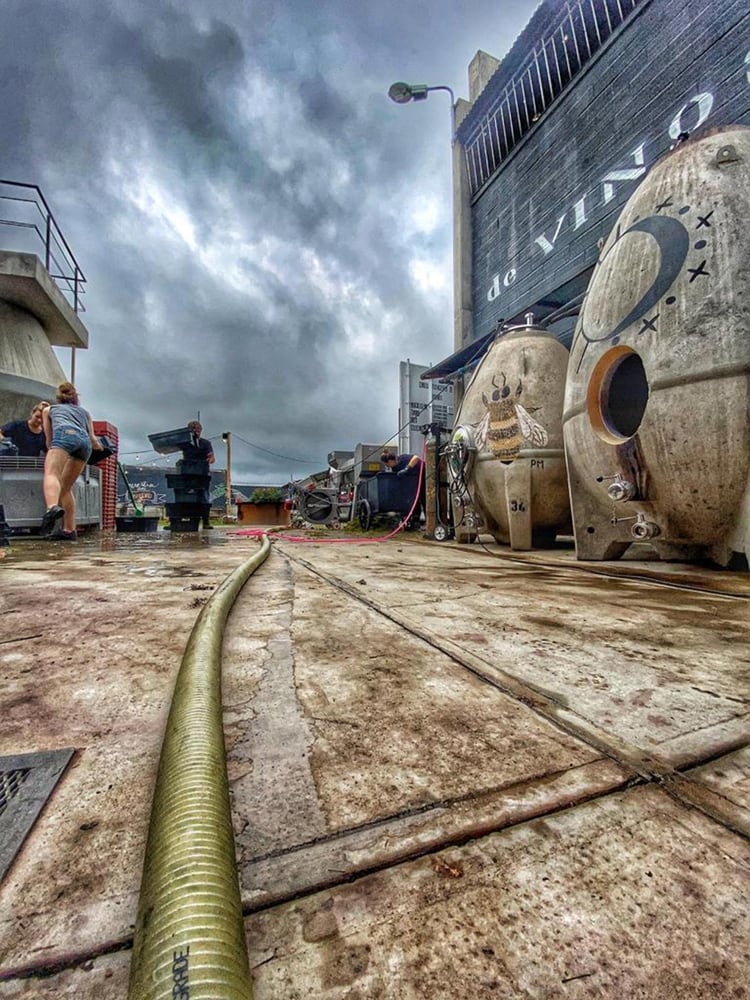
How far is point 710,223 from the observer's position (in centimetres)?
301

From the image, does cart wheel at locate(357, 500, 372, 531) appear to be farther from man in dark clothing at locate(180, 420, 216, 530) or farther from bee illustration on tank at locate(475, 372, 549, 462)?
bee illustration on tank at locate(475, 372, 549, 462)

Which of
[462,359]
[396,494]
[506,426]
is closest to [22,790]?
[506,426]

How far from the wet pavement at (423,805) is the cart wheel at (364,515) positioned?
7577mm

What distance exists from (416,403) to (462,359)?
4208mm

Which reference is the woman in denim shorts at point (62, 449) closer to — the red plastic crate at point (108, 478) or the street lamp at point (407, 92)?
the red plastic crate at point (108, 478)

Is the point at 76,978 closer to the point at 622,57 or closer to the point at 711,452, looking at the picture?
the point at 711,452

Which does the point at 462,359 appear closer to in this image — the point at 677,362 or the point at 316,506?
the point at 316,506

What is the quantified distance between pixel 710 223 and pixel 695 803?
372cm

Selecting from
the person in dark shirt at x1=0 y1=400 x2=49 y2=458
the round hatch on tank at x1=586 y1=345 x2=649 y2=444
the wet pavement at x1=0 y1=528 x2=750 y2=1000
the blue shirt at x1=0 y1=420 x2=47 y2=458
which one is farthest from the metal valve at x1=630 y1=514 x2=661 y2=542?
the blue shirt at x1=0 y1=420 x2=47 y2=458

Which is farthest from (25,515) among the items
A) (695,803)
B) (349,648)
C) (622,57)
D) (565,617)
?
(622,57)

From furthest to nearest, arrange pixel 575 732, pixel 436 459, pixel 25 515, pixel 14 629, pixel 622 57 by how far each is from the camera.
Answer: pixel 622 57 < pixel 436 459 < pixel 25 515 < pixel 14 629 < pixel 575 732

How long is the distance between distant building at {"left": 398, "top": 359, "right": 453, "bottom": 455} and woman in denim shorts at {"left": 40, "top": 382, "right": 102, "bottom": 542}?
35.2ft

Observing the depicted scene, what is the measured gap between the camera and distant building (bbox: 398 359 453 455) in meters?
15.5

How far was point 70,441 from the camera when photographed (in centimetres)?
539
